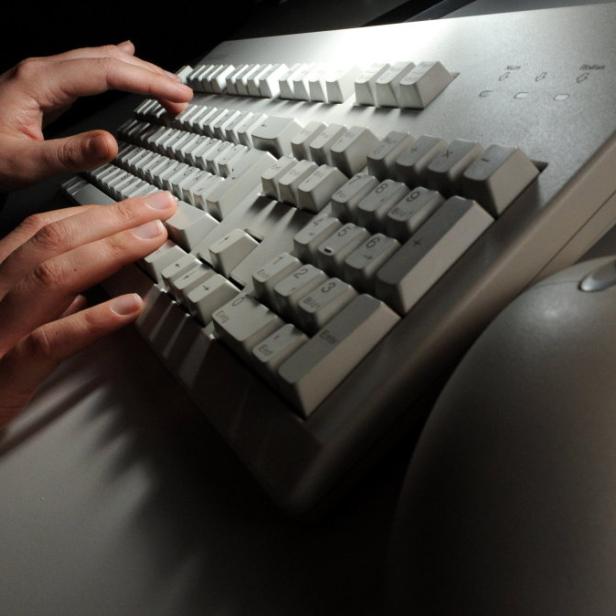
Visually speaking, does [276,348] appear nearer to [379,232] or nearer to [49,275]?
[379,232]

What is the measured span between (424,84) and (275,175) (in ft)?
0.42

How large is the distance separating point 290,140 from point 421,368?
0.89ft

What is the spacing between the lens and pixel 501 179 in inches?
12.9

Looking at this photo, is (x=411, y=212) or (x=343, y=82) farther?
(x=343, y=82)

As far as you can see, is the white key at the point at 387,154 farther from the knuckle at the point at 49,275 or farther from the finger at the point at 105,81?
the finger at the point at 105,81

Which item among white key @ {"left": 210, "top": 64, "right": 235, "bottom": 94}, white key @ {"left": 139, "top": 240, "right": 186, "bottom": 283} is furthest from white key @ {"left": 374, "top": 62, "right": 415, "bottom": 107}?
white key @ {"left": 210, "top": 64, "right": 235, "bottom": 94}

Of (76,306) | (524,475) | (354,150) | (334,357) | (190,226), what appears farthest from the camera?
(76,306)

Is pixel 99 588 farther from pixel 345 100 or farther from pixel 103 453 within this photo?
pixel 345 100

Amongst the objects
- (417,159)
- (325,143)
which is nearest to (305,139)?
(325,143)

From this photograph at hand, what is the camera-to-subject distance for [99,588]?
0.36 m

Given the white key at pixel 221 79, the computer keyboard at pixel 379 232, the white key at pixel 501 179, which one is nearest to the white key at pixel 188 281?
the computer keyboard at pixel 379 232

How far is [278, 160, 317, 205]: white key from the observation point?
0.46 metres

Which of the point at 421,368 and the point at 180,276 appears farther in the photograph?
the point at 180,276

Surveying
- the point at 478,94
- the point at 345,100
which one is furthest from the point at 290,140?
the point at 478,94
